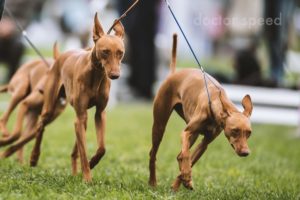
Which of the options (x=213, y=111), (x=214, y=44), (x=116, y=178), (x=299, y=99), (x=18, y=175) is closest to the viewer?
(x=213, y=111)

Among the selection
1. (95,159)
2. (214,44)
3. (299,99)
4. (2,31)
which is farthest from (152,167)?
(2,31)

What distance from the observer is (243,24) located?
17.9 m

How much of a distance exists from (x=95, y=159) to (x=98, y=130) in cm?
27

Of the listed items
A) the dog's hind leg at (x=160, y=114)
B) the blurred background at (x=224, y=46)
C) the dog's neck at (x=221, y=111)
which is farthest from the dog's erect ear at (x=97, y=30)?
the blurred background at (x=224, y=46)

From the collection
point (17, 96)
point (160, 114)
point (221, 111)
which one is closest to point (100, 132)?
point (160, 114)

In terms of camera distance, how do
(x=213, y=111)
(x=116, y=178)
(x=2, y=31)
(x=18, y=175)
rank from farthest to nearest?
(x=2, y=31) → (x=116, y=178) → (x=18, y=175) → (x=213, y=111)

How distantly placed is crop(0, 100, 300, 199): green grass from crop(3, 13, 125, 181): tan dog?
0.41 m

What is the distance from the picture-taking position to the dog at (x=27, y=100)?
842cm

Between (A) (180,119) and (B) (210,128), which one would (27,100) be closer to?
(B) (210,128)

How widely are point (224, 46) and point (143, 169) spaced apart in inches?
399

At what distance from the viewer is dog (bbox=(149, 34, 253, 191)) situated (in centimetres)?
635

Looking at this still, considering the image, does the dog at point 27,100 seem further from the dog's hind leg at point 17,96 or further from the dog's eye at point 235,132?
the dog's eye at point 235,132

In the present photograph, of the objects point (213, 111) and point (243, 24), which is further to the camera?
point (243, 24)

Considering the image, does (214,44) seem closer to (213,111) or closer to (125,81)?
(125,81)
